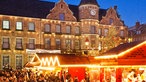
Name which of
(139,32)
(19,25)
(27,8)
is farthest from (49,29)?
(139,32)

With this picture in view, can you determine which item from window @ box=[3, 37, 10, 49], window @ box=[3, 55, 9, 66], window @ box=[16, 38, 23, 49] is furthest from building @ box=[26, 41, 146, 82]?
window @ box=[16, 38, 23, 49]

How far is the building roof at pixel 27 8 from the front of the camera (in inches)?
1966

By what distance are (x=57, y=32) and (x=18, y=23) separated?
6.90m

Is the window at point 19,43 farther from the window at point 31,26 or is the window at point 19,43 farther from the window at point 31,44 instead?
the window at point 31,26

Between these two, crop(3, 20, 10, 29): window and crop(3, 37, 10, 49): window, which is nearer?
→ crop(3, 37, 10, 49): window

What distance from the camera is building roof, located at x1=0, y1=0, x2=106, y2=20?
49938 mm

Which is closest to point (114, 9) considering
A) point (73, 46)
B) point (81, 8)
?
point (81, 8)

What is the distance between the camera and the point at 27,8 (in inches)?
2067

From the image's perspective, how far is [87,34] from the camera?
55000mm

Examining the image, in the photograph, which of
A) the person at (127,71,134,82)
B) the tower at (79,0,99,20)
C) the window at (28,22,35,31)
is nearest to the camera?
the person at (127,71,134,82)

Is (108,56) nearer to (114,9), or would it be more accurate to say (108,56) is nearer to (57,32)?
(57,32)

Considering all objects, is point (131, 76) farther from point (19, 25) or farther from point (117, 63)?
point (19, 25)

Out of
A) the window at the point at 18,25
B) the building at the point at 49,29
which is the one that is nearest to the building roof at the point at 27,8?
the building at the point at 49,29

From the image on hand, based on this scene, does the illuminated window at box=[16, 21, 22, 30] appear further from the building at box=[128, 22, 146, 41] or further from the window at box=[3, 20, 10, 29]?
the building at box=[128, 22, 146, 41]
